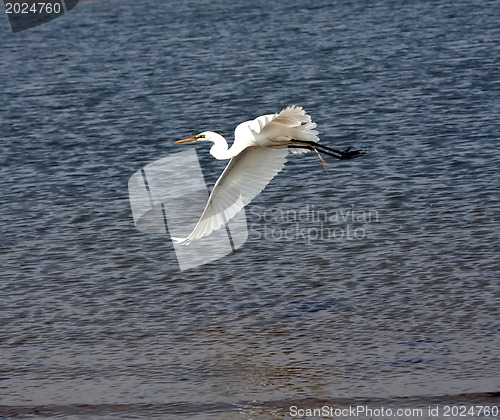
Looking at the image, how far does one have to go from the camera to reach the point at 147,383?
26.0ft

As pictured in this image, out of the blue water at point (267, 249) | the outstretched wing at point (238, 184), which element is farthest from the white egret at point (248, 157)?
the blue water at point (267, 249)

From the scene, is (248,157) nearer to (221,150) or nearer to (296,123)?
(221,150)

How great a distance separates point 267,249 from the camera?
11.1 metres

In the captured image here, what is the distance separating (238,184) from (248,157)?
0.29 m

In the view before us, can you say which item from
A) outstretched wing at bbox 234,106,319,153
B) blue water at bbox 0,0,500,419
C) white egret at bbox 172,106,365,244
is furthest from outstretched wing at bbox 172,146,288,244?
blue water at bbox 0,0,500,419

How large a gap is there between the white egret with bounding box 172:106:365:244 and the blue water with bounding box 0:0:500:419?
878mm

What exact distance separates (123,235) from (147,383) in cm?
408

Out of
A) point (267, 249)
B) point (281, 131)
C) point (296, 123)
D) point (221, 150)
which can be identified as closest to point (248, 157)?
point (221, 150)

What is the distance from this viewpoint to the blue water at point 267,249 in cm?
784

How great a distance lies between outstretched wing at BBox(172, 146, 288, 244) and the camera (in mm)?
9180

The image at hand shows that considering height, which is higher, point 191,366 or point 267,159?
point 267,159

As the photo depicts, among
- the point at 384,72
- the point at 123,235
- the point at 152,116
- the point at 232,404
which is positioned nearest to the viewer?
the point at 232,404

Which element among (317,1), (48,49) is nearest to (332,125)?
(48,49)

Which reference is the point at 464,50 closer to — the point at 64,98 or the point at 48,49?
the point at 64,98
